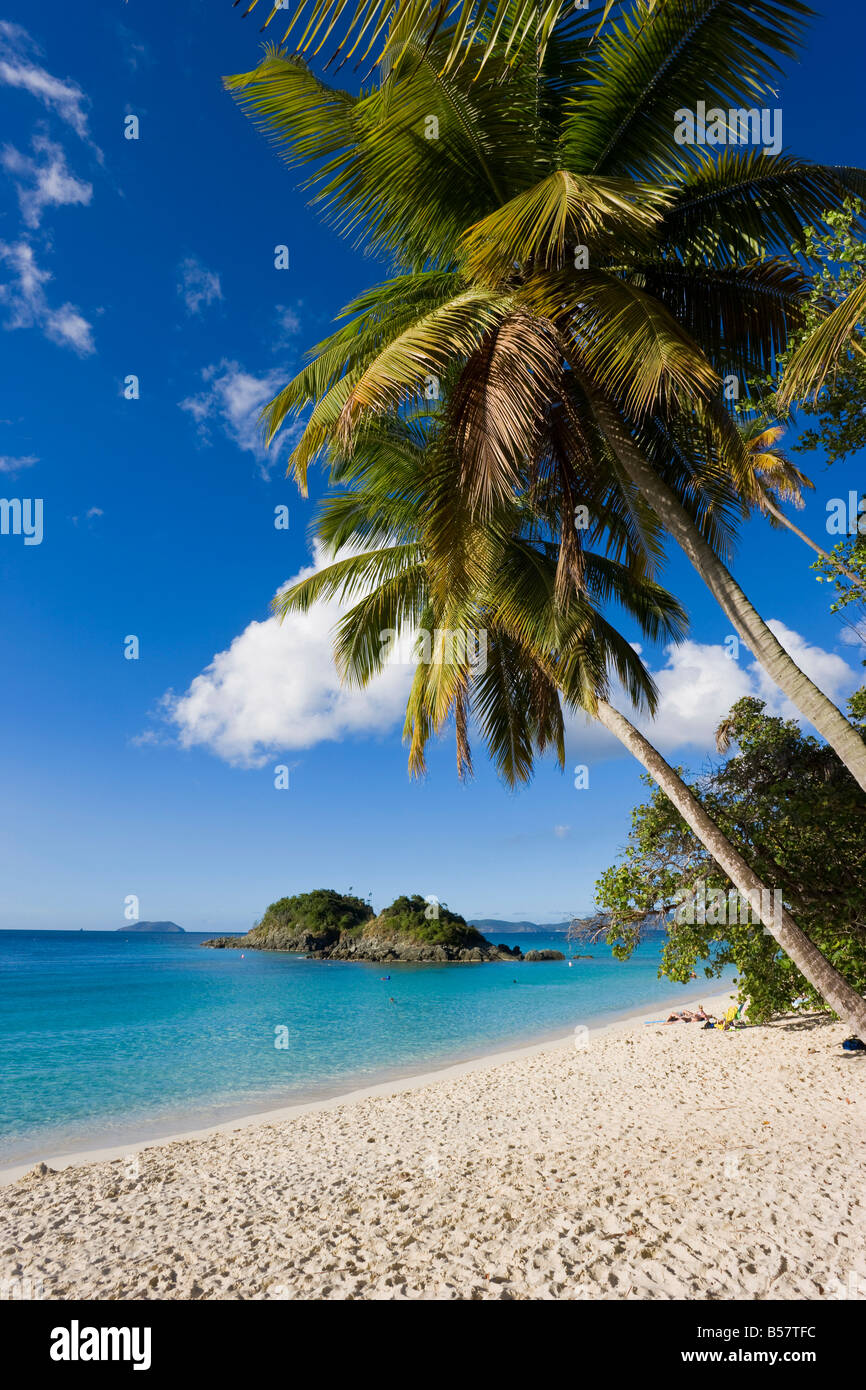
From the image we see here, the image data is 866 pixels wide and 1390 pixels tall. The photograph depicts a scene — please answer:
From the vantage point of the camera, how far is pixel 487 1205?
5.26 m

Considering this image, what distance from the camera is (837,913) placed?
870 cm

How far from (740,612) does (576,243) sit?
337 centimetres

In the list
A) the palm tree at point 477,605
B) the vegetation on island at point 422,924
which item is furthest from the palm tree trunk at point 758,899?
the vegetation on island at point 422,924

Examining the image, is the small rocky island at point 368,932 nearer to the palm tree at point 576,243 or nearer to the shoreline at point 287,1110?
the shoreline at point 287,1110

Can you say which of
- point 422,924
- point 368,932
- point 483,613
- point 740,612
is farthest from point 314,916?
point 740,612

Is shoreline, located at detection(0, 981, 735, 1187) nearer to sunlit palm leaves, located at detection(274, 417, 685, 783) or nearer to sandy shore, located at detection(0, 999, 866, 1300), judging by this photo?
sandy shore, located at detection(0, 999, 866, 1300)

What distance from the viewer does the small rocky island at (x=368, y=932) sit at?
59.3 metres

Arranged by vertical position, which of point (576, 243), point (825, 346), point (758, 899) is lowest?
point (758, 899)

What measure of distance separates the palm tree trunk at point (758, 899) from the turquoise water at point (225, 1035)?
32.1 ft

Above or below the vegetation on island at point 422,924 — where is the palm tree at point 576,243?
above

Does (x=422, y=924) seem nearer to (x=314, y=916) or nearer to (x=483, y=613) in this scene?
(x=314, y=916)

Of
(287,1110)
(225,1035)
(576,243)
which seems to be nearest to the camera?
(576,243)

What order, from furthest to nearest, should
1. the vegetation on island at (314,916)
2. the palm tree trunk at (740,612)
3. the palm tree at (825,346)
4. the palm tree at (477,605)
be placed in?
the vegetation on island at (314,916)
the palm tree at (477,605)
the palm tree trunk at (740,612)
the palm tree at (825,346)

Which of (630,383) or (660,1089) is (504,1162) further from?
(630,383)
